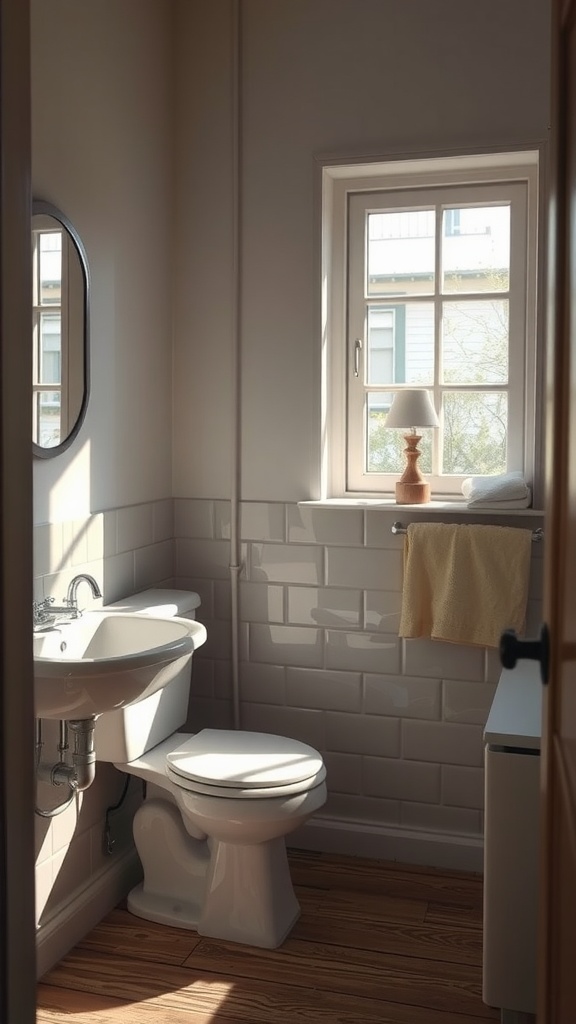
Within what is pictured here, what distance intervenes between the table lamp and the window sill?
0.04 m

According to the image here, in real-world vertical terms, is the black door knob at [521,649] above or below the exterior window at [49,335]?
Result: below

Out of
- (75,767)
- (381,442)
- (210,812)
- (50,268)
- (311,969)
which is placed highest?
(50,268)

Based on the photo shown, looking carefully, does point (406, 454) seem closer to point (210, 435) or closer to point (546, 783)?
point (210, 435)

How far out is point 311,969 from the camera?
246 centimetres

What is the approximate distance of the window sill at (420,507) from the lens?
2.85 m

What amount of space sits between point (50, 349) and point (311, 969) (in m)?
1.68

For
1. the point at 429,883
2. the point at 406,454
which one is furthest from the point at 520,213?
the point at 429,883

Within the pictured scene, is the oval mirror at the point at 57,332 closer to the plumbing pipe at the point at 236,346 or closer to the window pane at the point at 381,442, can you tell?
the plumbing pipe at the point at 236,346

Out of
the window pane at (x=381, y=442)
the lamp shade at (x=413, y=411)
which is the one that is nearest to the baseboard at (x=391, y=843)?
the window pane at (x=381, y=442)

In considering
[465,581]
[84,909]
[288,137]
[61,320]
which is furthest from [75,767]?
[288,137]

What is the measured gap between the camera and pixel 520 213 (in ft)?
9.82

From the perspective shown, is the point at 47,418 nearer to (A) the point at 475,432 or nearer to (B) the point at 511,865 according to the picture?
(A) the point at 475,432

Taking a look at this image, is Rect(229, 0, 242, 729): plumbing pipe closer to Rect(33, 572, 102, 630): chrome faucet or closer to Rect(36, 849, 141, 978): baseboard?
Rect(36, 849, 141, 978): baseboard

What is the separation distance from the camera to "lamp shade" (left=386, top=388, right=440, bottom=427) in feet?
9.58
